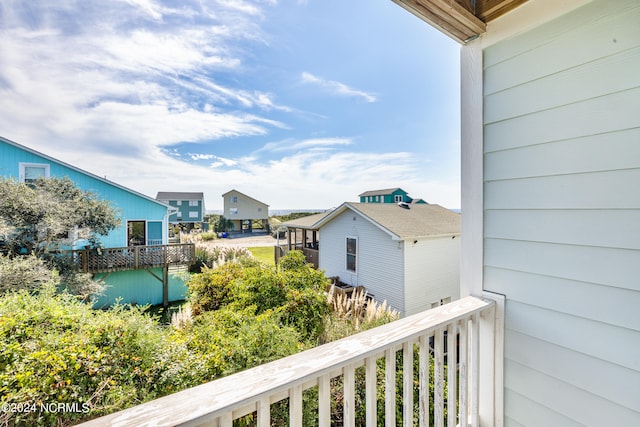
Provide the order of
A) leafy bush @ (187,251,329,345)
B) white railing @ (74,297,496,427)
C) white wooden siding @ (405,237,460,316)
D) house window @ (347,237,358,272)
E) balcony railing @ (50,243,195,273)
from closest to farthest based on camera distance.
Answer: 1. white railing @ (74,297,496,427)
2. leafy bush @ (187,251,329,345)
3. white wooden siding @ (405,237,460,316)
4. balcony railing @ (50,243,195,273)
5. house window @ (347,237,358,272)

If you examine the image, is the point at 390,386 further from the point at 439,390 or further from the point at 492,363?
the point at 492,363

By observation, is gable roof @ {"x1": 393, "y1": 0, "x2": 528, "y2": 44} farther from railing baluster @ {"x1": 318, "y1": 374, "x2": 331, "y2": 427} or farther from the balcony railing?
the balcony railing

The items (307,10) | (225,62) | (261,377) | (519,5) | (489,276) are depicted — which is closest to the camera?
(261,377)

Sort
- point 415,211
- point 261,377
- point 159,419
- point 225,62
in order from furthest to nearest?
1. point 415,211
2. point 225,62
3. point 261,377
4. point 159,419

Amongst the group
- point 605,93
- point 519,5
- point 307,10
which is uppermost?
point 307,10

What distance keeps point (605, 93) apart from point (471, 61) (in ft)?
2.16

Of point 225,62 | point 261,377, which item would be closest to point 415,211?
point 225,62

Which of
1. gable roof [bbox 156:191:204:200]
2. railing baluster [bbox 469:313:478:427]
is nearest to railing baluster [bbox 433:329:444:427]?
railing baluster [bbox 469:313:478:427]

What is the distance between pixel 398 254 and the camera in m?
7.02

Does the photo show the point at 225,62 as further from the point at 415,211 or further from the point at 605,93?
the point at 415,211

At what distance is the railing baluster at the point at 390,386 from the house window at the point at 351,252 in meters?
7.59

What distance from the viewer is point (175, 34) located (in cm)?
293

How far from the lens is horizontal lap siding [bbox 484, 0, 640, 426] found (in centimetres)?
101

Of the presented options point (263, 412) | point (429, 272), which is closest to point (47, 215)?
point (263, 412)
